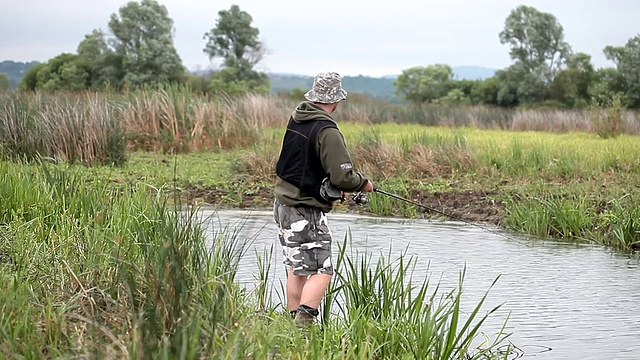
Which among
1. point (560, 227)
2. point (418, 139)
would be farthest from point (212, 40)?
point (560, 227)

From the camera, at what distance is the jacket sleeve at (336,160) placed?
614 cm

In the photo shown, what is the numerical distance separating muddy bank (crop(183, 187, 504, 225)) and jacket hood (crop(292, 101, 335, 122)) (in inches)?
253

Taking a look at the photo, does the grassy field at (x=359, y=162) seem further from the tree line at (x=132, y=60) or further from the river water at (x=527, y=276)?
the tree line at (x=132, y=60)

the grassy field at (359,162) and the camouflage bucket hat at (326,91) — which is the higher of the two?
the camouflage bucket hat at (326,91)

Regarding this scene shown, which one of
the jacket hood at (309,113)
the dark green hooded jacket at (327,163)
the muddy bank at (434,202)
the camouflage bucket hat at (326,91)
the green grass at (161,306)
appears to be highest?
the camouflage bucket hat at (326,91)

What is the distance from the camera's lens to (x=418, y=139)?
56.4 ft

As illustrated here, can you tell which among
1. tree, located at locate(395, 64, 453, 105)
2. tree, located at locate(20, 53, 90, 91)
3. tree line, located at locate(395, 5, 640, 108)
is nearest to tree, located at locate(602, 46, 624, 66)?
tree line, located at locate(395, 5, 640, 108)

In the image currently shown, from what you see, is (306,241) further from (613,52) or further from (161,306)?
(613,52)

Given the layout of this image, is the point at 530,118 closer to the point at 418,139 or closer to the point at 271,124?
the point at 271,124

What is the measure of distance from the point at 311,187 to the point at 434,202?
7.36 m

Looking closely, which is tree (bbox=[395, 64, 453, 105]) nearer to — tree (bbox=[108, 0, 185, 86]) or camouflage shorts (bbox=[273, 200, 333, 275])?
tree (bbox=[108, 0, 185, 86])

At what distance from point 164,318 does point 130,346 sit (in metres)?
0.49

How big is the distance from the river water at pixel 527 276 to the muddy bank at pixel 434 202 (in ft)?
1.84

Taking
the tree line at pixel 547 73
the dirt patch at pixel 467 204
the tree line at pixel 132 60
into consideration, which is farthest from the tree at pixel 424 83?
the dirt patch at pixel 467 204
